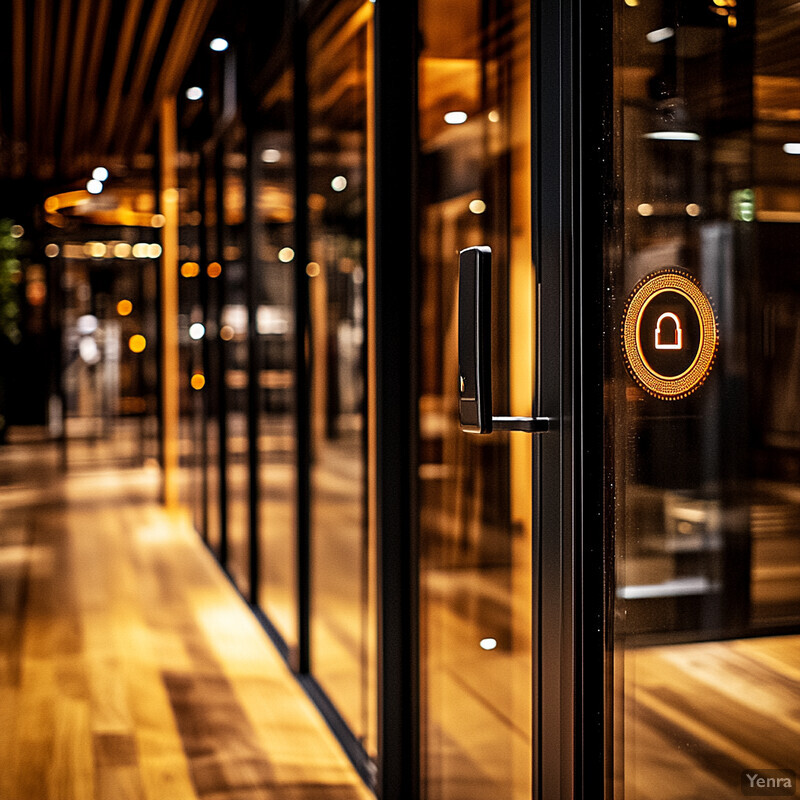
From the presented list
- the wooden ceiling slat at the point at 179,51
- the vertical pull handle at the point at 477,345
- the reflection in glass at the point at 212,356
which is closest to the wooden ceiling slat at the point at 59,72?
the wooden ceiling slat at the point at 179,51

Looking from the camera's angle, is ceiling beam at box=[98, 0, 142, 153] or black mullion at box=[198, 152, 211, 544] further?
black mullion at box=[198, 152, 211, 544]

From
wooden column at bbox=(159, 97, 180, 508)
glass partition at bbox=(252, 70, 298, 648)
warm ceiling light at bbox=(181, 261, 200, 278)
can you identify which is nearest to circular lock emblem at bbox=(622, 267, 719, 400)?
glass partition at bbox=(252, 70, 298, 648)

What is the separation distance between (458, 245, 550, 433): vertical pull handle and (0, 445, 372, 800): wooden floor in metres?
1.63

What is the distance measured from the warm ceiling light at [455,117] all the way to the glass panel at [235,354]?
2965 millimetres

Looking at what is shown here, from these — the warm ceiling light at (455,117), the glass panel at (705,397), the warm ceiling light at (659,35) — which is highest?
the warm ceiling light at (455,117)

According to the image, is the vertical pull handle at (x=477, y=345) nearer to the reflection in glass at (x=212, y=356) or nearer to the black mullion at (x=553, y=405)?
the black mullion at (x=553, y=405)

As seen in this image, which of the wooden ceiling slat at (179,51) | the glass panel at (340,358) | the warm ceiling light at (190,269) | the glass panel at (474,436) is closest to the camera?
the glass panel at (474,436)

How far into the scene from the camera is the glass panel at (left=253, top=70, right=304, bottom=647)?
4.34 metres

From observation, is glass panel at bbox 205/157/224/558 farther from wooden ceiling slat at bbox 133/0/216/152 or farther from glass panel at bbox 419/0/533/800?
glass panel at bbox 419/0/533/800

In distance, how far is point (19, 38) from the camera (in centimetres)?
667

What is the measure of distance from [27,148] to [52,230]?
141cm

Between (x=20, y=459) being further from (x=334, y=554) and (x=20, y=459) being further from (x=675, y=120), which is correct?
(x=675, y=120)

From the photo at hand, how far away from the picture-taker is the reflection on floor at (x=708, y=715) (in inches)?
48.6

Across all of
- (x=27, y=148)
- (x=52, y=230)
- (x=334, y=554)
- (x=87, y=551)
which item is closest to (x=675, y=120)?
(x=334, y=554)
